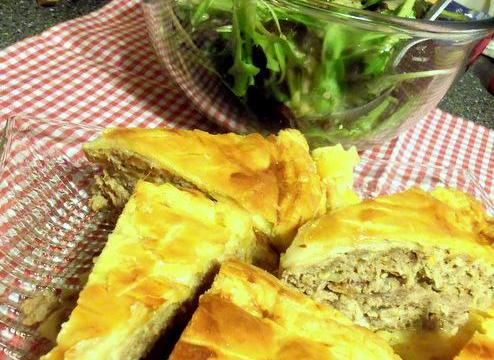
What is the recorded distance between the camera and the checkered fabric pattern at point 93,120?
6.20 feet

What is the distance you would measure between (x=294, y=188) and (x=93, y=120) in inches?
42.3

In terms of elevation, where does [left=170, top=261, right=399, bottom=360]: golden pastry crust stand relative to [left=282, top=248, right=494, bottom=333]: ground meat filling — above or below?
above

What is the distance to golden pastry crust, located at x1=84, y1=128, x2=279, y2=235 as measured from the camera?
1862mm

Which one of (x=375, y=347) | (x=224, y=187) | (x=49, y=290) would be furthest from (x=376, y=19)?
(x=49, y=290)

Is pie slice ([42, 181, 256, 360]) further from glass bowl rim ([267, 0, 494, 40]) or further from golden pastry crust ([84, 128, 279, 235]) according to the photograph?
glass bowl rim ([267, 0, 494, 40])

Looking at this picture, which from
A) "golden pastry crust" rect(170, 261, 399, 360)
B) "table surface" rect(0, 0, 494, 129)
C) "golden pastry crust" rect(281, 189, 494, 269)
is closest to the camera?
"golden pastry crust" rect(170, 261, 399, 360)

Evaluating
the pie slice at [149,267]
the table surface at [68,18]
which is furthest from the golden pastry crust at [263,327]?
the table surface at [68,18]

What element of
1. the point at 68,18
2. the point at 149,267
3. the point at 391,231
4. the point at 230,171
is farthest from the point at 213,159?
the point at 68,18

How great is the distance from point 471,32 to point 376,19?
356mm

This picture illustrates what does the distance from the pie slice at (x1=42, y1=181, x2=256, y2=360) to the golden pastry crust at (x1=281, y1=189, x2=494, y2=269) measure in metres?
0.21

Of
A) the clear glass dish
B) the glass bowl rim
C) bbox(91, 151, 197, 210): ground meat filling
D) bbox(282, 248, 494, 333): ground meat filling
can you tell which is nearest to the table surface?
the clear glass dish

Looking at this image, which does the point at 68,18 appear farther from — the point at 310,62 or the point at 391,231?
the point at 391,231

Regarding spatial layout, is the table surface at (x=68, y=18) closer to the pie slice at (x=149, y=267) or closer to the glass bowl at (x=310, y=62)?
the glass bowl at (x=310, y=62)

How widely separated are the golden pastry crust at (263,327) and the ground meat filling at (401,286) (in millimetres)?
188
